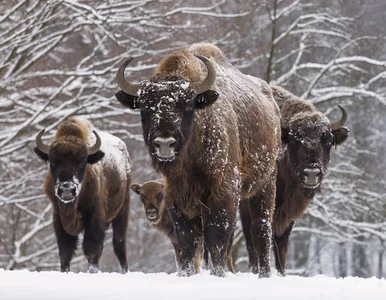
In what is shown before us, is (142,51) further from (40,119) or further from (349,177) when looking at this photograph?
(349,177)

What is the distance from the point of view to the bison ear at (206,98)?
27.5 ft

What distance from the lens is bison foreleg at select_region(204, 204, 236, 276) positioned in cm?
833

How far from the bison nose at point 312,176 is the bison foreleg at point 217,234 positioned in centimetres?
280

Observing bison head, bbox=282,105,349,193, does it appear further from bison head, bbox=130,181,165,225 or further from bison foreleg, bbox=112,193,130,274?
bison foreleg, bbox=112,193,130,274

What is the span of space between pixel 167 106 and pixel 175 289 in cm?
223

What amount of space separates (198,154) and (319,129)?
3453 millimetres

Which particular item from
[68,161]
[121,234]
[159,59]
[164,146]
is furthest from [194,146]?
[159,59]

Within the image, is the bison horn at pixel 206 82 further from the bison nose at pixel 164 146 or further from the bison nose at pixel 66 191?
the bison nose at pixel 66 191

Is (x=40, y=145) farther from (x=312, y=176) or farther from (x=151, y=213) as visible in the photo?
(x=312, y=176)

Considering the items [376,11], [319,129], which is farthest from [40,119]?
[376,11]

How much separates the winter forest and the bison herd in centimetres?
419

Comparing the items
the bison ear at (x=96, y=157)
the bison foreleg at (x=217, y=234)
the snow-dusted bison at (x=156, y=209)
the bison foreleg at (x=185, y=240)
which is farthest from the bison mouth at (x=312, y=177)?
the bison ear at (x=96, y=157)

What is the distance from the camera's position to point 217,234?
8.34 metres

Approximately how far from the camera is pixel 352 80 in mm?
23922
